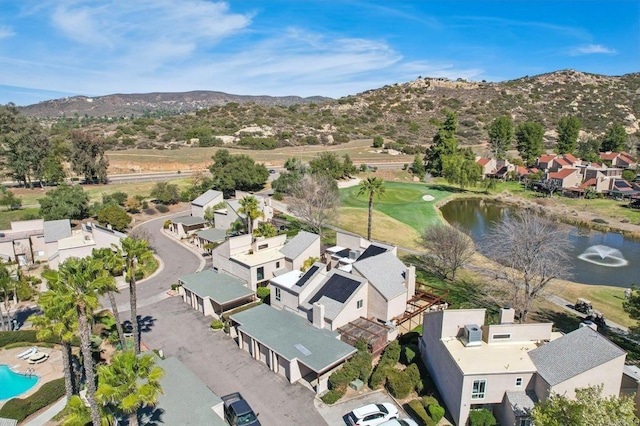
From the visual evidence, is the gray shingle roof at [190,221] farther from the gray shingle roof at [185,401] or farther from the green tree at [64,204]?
the gray shingle roof at [185,401]

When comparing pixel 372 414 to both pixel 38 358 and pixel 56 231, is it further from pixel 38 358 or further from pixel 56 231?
pixel 56 231

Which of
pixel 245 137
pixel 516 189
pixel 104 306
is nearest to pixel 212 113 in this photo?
pixel 245 137

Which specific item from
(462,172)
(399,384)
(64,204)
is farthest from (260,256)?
(462,172)

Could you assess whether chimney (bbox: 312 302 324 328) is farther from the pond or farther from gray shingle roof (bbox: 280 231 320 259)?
the pond

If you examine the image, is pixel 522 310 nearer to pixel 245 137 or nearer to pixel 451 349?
pixel 451 349

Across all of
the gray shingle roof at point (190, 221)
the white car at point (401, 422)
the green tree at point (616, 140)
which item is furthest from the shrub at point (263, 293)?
the green tree at point (616, 140)

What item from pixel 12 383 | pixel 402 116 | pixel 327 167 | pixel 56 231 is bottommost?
pixel 12 383

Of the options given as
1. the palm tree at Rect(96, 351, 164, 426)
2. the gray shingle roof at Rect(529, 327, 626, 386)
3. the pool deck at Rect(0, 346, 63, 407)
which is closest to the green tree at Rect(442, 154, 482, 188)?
the gray shingle roof at Rect(529, 327, 626, 386)
